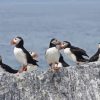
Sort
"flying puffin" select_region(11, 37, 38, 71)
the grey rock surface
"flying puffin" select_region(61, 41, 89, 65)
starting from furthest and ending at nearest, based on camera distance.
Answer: "flying puffin" select_region(61, 41, 89, 65)
"flying puffin" select_region(11, 37, 38, 71)
the grey rock surface

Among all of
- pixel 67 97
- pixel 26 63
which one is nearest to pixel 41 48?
pixel 26 63

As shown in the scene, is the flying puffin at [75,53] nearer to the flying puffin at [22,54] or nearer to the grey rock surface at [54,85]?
the flying puffin at [22,54]

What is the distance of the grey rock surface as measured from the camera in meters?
12.4

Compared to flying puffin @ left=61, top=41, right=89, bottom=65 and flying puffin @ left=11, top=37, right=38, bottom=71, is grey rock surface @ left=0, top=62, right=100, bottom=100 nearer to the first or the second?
flying puffin @ left=11, top=37, right=38, bottom=71

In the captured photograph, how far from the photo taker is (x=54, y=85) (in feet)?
41.5

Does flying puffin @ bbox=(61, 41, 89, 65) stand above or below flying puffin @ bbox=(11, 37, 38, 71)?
below

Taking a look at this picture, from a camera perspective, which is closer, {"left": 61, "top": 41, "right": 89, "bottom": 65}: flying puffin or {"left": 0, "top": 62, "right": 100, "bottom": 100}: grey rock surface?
{"left": 0, "top": 62, "right": 100, "bottom": 100}: grey rock surface

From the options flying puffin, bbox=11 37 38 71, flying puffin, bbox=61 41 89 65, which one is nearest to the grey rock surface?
flying puffin, bbox=11 37 38 71

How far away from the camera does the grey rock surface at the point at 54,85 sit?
40.6 ft

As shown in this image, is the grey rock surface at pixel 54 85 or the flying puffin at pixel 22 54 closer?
the grey rock surface at pixel 54 85

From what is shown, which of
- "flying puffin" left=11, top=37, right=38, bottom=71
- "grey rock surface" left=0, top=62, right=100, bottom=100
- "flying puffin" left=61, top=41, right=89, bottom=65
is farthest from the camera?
"flying puffin" left=61, top=41, right=89, bottom=65

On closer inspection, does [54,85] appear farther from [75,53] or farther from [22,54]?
[75,53]

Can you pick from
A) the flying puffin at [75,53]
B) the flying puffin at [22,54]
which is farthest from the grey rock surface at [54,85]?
the flying puffin at [75,53]

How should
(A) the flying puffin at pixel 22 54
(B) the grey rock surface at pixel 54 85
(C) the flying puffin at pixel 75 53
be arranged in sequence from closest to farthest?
(B) the grey rock surface at pixel 54 85
(A) the flying puffin at pixel 22 54
(C) the flying puffin at pixel 75 53
